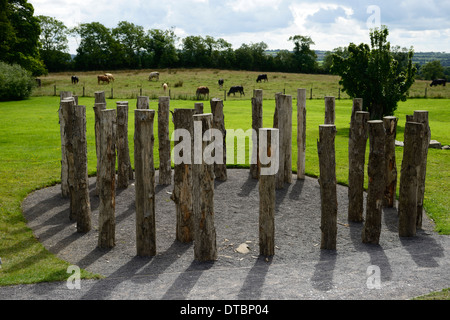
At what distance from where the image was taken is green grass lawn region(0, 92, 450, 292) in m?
7.74

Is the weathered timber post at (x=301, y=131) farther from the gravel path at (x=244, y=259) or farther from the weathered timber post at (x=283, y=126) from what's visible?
the gravel path at (x=244, y=259)

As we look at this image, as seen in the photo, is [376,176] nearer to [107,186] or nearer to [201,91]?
[107,186]

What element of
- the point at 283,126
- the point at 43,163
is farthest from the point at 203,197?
the point at 43,163

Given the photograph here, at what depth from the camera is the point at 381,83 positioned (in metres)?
21.0

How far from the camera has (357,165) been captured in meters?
9.49

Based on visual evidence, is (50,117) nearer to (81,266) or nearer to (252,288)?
(81,266)

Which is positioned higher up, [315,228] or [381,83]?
[381,83]

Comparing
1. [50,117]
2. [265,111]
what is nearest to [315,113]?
[265,111]

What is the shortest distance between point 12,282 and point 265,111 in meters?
23.5

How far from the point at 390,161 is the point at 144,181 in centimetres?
525

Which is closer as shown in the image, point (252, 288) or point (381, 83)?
point (252, 288)

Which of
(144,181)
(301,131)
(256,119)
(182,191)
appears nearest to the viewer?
(144,181)

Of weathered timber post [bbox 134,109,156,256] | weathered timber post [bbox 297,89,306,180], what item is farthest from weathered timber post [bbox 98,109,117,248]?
weathered timber post [bbox 297,89,306,180]
